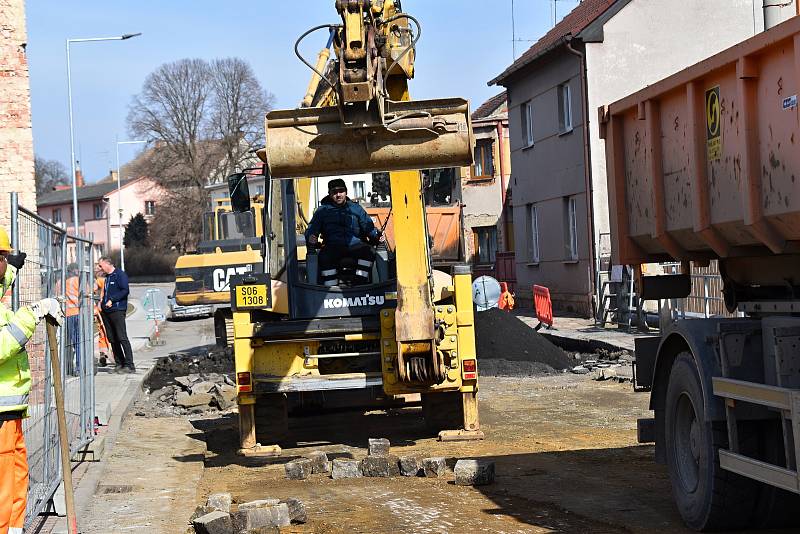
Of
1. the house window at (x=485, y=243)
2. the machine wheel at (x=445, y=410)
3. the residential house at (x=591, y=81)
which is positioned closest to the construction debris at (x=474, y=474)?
the machine wheel at (x=445, y=410)

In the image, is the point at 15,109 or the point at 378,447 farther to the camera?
the point at 15,109

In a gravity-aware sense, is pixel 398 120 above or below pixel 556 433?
above

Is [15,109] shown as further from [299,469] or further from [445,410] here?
[299,469]

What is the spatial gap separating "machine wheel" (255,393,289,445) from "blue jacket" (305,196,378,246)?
1.60 metres

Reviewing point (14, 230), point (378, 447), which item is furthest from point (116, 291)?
point (14, 230)

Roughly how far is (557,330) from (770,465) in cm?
1784

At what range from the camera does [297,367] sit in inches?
427

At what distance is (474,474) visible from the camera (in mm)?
8703

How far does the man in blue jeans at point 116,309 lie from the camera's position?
751 inches

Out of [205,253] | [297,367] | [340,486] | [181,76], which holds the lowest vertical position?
[340,486]

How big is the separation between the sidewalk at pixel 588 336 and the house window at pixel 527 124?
8242 mm

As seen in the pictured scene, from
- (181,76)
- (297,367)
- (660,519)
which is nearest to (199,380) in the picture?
(297,367)

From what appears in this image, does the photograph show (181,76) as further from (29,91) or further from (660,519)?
(660,519)

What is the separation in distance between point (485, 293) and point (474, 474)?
52.5 feet
